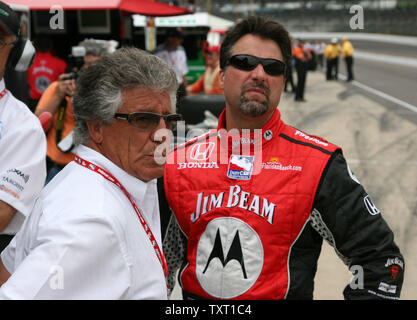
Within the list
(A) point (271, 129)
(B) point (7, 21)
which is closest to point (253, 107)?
(A) point (271, 129)

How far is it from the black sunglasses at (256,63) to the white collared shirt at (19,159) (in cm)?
103

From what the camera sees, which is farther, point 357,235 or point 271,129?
point 271,129

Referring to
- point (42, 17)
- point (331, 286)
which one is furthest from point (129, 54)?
point (42, 17)

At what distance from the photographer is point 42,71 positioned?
691 cm

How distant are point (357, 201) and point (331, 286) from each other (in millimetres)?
2830

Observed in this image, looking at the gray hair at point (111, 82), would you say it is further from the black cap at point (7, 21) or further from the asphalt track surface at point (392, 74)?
the asphalt track surface at point (392, 74)

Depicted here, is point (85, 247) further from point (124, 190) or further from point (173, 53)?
point (173, 53)

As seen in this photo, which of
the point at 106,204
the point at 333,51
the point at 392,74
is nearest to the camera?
the point at 106,204

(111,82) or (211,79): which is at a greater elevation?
(111,82)

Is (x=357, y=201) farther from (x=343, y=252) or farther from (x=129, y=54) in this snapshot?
(x=129, y=54)

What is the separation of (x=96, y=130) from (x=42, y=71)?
555 centimetres

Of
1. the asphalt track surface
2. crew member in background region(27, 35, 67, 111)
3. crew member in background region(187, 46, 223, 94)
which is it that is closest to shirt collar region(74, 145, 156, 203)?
crew member in background region(27, 35, 67, 111)

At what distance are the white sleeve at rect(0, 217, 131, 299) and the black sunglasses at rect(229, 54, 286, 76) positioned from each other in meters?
1.36

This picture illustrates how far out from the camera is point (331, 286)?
4.84 m
